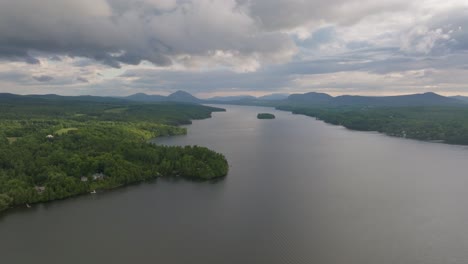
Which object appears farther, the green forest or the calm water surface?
the green forest

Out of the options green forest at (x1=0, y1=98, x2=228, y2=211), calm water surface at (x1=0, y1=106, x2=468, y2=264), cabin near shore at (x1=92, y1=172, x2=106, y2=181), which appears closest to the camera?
calm water surface at (x1=0, y1=106, x2=468, y2=264)

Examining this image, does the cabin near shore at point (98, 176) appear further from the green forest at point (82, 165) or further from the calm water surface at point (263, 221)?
the calm water surface at point (263, 221)

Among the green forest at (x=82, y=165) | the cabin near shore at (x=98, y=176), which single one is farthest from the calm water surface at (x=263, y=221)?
the cabin near shore at (x=98, y=176)

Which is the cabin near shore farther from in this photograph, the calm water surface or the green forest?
the calm water surface

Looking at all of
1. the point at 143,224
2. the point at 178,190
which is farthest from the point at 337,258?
the point at 178,190

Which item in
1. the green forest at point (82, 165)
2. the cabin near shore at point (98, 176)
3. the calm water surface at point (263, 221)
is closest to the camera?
the calm water surface at point (263, 221)

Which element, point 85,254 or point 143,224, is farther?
point 143,224

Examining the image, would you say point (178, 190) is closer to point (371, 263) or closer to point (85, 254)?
point (85, 254)

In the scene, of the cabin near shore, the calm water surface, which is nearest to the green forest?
the cabin near shore
